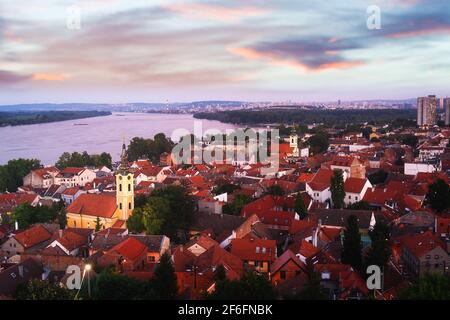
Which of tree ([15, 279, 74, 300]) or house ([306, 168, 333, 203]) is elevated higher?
tree ([15, 279, 74, 300])

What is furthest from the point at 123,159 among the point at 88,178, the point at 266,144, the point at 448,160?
the point at 266,144

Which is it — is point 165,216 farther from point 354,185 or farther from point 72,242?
point 354,185

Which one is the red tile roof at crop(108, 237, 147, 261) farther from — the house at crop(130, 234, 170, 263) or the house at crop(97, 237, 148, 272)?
the house at crop(130, 234, 170, 263)

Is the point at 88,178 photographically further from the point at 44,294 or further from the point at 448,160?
the point at 44,294

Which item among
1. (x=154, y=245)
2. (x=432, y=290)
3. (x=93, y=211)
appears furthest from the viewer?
(x=93, y=211)

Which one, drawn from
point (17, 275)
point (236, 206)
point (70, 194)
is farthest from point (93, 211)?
point (70, 194)

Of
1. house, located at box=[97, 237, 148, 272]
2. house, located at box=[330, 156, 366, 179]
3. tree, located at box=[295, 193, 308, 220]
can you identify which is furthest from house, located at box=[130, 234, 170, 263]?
house, located at box=[330, 156, 366, 179]

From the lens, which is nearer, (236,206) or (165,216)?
(165,216)

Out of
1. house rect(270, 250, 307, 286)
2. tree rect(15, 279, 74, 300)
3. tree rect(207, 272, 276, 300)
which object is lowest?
house rect(270, 250, 307, 286)
